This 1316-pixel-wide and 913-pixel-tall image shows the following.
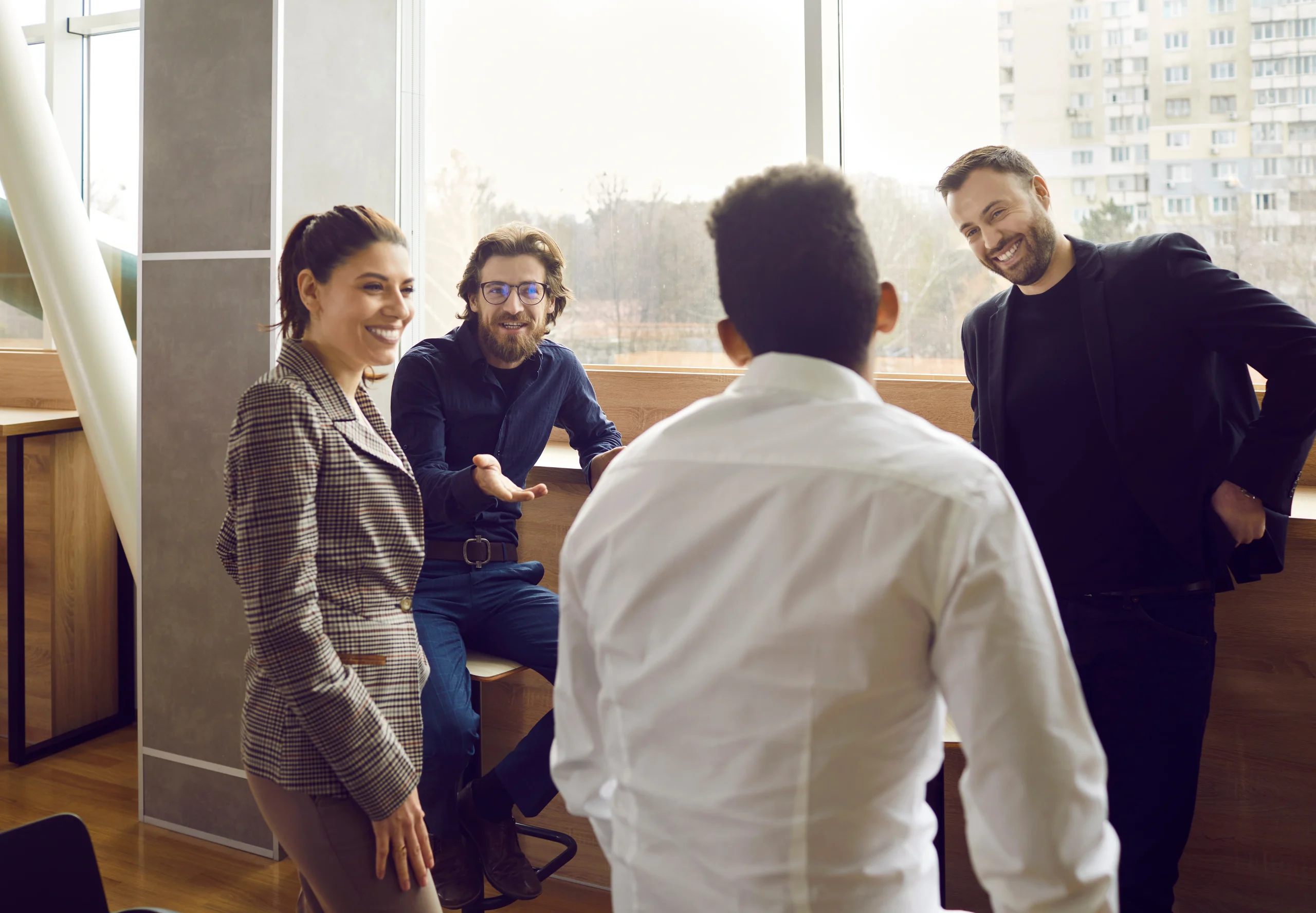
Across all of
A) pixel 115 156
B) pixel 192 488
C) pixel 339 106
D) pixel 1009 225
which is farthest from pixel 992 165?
pixel 115 156

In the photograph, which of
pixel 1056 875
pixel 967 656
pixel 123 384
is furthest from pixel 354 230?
pixel 123 384

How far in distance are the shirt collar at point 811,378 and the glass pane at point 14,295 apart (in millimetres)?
4321

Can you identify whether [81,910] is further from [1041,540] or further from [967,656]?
[1041,540]

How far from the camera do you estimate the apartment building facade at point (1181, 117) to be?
2303mm

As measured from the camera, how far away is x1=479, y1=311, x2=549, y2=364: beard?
238 cm

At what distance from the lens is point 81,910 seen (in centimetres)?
118

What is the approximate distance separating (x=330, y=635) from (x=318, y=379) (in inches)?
14.6

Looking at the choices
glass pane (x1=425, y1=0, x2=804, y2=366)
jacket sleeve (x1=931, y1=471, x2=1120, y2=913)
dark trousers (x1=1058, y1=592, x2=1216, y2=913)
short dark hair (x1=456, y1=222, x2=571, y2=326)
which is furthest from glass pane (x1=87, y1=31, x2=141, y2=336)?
jacket sleeve (x1=931, y1=471, x2=1120, y2=913)

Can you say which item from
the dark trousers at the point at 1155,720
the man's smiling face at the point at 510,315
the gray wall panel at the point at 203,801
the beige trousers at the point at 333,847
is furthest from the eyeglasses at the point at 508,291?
the gray wall panel at the point at 203,801

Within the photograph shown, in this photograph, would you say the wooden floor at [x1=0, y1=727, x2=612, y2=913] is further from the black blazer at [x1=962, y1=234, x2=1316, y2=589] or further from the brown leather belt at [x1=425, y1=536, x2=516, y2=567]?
the black blazer at [x1=962, y1=234, x2=1316, y2=589]

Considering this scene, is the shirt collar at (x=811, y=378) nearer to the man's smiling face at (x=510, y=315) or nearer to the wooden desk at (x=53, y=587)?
the man's smiling face at (x=510, y=315)

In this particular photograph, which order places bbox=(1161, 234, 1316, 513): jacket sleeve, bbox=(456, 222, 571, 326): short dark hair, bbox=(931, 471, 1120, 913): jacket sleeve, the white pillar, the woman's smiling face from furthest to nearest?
the white pillar → bbox=(456, 222, 571, 326): short dark hair → bbox=(1161, 234, 1316, 513): jacket sleeve → the woman's smiling face → bbox=(931, 471, 1120, 913): jacket sleeve

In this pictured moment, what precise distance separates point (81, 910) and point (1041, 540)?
5.36 ft

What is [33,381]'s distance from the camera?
4.11 m
